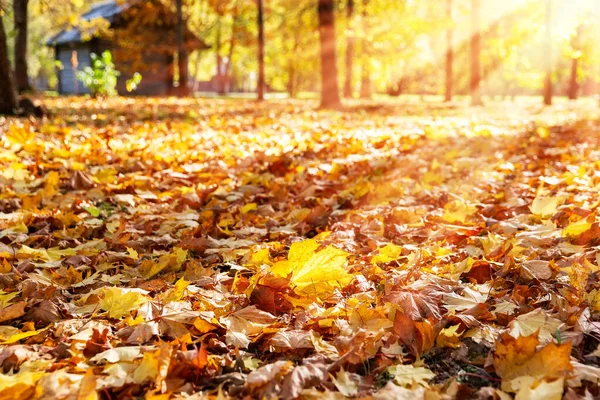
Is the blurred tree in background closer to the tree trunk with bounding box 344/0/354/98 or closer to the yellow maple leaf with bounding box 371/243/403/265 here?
the tree trunk with bounding box 344/0/354/98

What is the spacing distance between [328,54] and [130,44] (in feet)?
35.8

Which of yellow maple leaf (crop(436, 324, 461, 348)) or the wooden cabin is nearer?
yellow maple leaf (crop(436, 324, 461, 348))

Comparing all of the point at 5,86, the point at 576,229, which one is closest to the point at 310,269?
the point at 576,229

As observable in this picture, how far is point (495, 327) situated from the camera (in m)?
1.87

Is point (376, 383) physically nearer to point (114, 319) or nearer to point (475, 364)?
point (475, 364)

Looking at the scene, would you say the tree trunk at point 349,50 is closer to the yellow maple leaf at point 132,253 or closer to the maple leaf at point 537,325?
the yellow maple leaf at point 132,253

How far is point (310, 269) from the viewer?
7.02ft

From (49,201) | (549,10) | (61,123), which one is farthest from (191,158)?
(549,10)

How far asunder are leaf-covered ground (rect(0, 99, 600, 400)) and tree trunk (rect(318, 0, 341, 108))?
9031 mm

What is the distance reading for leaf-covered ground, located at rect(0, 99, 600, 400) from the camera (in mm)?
1553

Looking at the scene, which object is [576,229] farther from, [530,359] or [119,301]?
[119,301]

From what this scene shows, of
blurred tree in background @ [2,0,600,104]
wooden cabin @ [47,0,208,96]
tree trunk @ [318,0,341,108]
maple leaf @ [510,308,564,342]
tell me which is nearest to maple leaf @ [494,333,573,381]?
maple leaf @ [510,308,564,342]

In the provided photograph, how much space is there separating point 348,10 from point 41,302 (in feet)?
69.4

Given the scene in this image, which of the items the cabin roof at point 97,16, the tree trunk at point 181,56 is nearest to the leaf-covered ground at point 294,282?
the tree trunk at point 181,56
